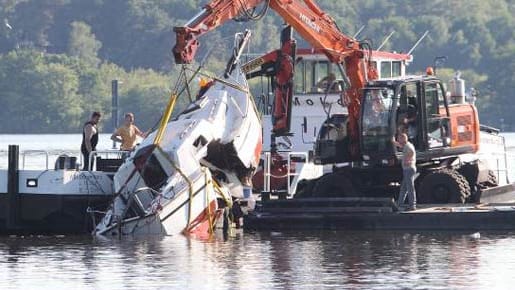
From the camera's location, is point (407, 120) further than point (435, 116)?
No

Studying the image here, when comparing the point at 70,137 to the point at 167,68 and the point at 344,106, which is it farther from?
the point at 344,106

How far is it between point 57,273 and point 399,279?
19.1 feet

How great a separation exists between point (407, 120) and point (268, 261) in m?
7.55

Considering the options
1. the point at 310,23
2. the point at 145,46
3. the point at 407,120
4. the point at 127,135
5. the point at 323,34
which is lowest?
the point at 127,135

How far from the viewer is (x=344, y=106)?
44.3m

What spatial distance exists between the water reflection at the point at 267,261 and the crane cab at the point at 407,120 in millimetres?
2389

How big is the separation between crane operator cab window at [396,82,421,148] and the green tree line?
66.5 m

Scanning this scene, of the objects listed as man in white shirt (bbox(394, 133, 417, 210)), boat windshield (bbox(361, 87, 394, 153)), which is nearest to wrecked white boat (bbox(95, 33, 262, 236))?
boat windshield (bbox(361, 87, 394, 153))

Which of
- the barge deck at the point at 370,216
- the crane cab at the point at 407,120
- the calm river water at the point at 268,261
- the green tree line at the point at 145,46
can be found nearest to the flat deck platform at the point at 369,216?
the barge deck at the point at 370,216

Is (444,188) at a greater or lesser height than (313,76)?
lesser

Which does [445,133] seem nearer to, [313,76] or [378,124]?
[378,124]

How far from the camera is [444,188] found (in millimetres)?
41000

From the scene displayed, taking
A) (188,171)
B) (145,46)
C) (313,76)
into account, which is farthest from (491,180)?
(145,46)

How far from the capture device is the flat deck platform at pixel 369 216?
39.1m
